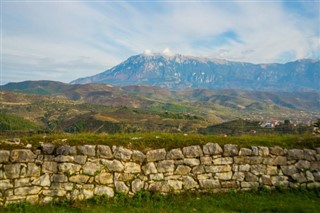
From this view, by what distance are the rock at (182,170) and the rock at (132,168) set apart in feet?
4.76

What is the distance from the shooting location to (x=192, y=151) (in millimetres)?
12109

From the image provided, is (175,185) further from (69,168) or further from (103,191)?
(69,168)

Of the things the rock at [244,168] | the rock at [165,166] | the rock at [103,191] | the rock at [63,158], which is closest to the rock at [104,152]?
the rock at [63,158]

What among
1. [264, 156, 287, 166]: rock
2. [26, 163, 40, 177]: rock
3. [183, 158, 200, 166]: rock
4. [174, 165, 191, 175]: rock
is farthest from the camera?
[264, 156, 287, 166]: rock

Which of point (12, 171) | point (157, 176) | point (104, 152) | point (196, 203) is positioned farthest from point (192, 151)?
point (12, 171)

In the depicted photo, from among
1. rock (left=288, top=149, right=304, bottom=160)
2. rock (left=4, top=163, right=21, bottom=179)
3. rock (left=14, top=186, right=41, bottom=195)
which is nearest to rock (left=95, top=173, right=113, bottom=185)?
rock (left=14, top=186, right=41, bottom=195)

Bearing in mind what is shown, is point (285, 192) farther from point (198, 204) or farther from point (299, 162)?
point (198, 204)

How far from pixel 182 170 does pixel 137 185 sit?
1.81 meters

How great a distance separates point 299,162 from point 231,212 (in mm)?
4338

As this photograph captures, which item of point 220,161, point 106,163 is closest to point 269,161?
point 220,161

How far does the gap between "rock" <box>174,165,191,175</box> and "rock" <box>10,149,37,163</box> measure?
524 centimetres

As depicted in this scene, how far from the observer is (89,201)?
10914mm

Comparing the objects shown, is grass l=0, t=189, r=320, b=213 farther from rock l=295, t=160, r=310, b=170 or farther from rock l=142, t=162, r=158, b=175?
rock l=295, t=160, r=310, b=170

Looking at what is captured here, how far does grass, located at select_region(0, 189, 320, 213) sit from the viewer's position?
408 inches
